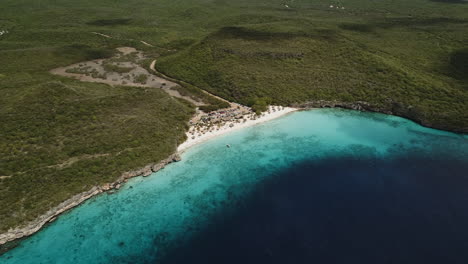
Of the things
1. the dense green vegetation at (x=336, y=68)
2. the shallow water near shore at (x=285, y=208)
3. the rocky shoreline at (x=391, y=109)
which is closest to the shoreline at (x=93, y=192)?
the shallow water near shore at (x=285, y=208)

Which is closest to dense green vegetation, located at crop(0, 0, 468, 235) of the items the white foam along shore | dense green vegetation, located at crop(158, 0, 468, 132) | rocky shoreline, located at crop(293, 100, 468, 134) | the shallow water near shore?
dense green vegetation, located at crop(158, 0, 468, 132)

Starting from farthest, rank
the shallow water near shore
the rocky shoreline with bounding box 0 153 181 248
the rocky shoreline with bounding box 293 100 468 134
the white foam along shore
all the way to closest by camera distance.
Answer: the rocky shoreline with bounding box 293 100 468 134 → the white foam along shore → the rocky shoreline with bounding box 0 153 181 248 → the shallow water near shore

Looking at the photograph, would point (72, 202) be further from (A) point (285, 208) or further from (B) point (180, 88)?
(B) point (180, 88)

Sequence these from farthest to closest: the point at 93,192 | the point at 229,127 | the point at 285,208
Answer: the point at 229,127, the point at 93,192, the point at 285,208

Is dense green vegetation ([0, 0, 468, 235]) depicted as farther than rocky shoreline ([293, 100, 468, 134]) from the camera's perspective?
No

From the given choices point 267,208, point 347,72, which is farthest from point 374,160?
point 347,72

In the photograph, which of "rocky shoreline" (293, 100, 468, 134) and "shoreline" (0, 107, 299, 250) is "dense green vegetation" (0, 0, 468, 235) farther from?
"shoreline" (0, 107, 299, 250)

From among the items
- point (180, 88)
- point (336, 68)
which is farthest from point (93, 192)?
point (336, 68)

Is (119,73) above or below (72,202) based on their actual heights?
above
